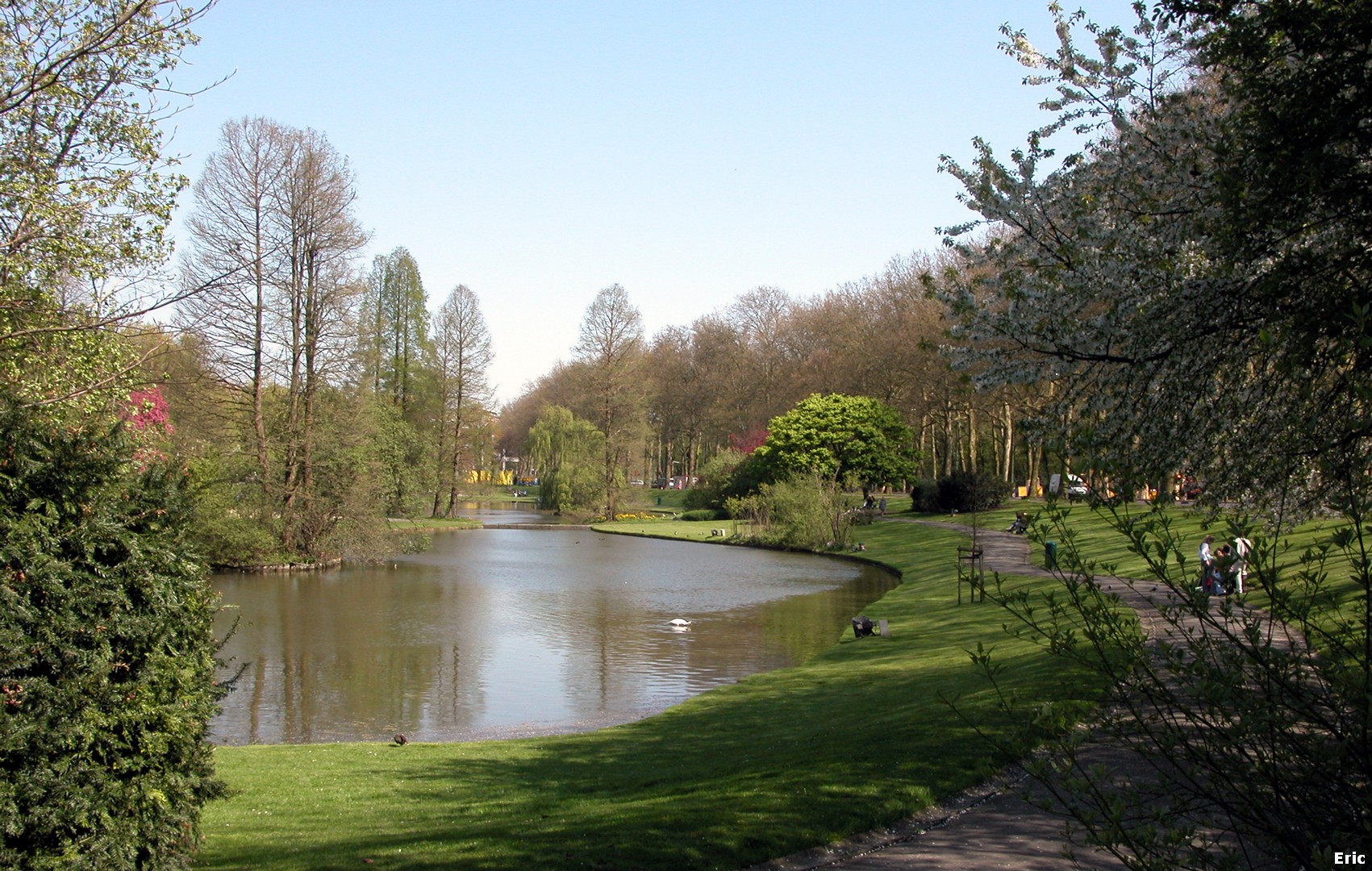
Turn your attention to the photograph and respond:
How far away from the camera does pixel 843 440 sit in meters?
51.5

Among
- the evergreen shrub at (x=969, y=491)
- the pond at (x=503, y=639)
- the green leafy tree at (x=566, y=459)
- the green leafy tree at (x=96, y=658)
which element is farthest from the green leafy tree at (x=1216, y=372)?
the green leafy tree at (x=566, y=459)

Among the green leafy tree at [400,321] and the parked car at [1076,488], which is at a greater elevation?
the green leafy tree at [400,321]

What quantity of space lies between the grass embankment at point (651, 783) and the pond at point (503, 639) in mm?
1805

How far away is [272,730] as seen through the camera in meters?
13.7

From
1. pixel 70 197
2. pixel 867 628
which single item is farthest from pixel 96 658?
pixel 867 628

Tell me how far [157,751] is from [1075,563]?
5358 millimetres

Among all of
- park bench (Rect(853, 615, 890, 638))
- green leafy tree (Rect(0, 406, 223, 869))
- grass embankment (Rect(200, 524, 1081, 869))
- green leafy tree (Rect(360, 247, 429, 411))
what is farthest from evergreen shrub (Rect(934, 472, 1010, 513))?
green leafy tree (Rect(0, 406, 223, 869))

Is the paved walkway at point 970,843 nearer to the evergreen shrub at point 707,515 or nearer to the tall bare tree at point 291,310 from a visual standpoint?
the tall bare tree at point 291,310

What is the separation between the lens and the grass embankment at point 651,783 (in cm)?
665

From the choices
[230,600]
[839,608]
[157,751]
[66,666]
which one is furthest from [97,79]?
[839,608]

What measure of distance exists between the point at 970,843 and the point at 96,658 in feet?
17.3

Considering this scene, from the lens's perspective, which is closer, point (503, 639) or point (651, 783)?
point (651, 783)

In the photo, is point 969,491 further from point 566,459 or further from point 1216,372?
point 1216,372

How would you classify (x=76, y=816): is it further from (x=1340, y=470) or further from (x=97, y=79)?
(x=1340, y=470)
